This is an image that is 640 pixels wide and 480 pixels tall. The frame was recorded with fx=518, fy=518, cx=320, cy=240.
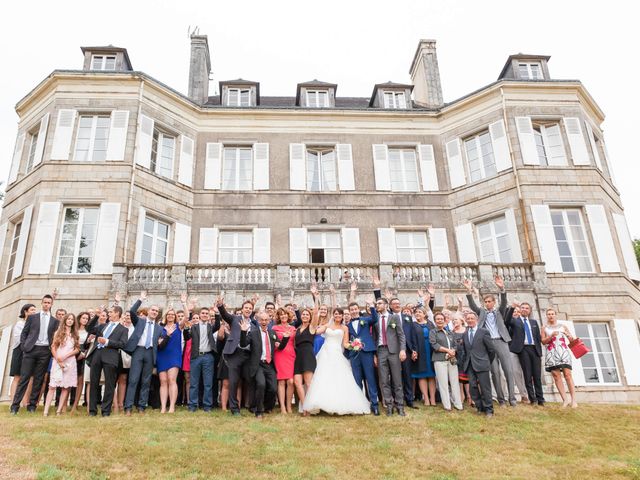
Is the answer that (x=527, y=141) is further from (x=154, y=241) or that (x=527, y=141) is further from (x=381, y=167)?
(x=154, y=241)

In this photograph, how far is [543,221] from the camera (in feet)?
53.4

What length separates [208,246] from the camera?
16891 millimetres

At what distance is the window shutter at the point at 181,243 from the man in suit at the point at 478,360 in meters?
10.1

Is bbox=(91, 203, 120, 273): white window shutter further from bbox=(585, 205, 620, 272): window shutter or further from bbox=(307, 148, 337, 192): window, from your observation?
bbox=(585, 205, 620, 272): window shutter

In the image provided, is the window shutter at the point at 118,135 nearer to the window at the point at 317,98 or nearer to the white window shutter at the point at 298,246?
the white window shutter at the point at 298,246

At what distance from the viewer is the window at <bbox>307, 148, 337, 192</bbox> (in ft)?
60.2

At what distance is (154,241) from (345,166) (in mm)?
6982

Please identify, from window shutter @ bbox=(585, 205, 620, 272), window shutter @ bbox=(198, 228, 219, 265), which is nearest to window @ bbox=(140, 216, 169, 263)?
window shutter @ bbox=(198, 228, 219, 265)

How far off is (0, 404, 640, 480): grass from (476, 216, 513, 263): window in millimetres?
8433

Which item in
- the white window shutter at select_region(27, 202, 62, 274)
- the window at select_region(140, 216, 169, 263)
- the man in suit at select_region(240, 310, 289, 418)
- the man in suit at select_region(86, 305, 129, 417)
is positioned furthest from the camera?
the window at select_region(140, 216, 169, 263)

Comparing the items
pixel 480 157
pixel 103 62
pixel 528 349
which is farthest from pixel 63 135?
pixel 528 349

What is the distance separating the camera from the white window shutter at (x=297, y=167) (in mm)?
18031

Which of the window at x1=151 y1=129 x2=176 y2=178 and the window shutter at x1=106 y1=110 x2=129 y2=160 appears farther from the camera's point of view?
the window at x1=151 y1=129 x2=176 y2=178

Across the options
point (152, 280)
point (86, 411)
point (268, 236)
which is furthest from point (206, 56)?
point (86, 411)
